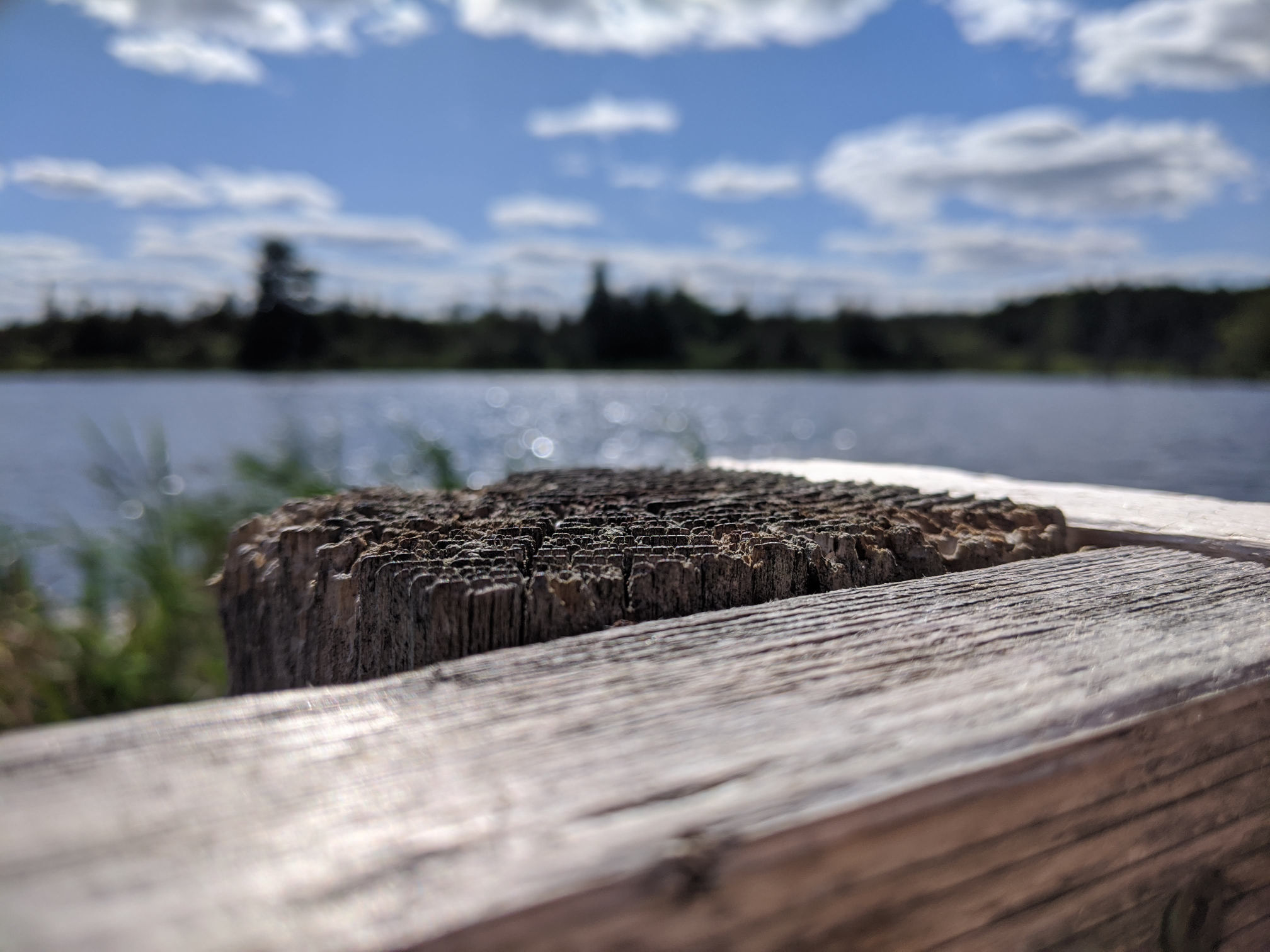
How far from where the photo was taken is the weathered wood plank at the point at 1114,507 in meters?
1.37

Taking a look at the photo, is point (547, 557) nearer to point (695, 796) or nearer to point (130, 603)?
point (695, 796)

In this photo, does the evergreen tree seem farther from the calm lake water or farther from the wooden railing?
the wooden railing

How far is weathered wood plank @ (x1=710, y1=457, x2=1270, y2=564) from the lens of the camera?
53.9 inches

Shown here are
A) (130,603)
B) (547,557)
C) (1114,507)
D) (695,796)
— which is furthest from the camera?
(130,603)

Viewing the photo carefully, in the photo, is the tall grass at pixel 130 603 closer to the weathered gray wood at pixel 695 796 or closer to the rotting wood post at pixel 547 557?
the rotting wood post at pixel 547 557

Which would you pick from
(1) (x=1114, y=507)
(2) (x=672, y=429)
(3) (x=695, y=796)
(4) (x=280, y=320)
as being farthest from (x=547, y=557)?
(4) (x=280, y=320)

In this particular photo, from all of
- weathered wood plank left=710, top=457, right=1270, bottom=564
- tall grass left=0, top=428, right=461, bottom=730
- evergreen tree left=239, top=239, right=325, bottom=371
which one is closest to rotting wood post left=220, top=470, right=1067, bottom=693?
weathered wood plank left=710, top=457, right=1270, bottom=564

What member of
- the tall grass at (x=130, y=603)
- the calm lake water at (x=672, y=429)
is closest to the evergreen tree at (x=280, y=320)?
the calm lake water at (x=672, y=429)

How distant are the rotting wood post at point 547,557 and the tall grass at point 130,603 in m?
1.90

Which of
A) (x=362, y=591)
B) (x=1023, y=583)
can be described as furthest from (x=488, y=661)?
(x=1023, y=583)

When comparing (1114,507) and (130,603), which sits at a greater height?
(1114,507)

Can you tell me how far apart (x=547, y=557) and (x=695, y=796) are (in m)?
0.57

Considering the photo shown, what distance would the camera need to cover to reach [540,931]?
0.48 meters

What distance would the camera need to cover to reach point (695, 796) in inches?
23.2
